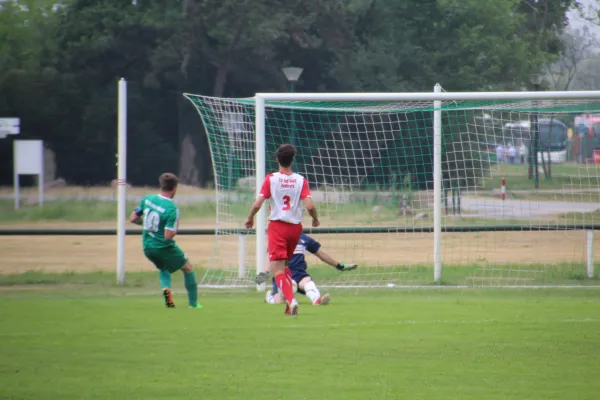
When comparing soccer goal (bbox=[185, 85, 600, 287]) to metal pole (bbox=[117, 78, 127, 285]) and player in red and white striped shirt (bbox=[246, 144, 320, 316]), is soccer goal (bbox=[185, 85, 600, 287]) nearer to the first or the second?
metal pole (bbox=[117, 78, 127, 285])

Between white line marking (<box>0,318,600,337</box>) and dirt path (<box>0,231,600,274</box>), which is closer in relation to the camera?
white line marking (<box>0,318,600,337</box>)

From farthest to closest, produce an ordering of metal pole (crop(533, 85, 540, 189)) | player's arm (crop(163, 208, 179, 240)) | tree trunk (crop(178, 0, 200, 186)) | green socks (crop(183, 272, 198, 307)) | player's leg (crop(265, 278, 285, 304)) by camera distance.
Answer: tree trunk (crop(178, 0, 200, 186))
metal pole (crop(533, 85, 540, 189))
player's leg (crop(265, 278, 285, 304))
green socks (crop(183, 272, 198, 307))
player's arm (crop(163, 208, 179, 240))

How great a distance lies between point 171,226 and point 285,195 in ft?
4.74

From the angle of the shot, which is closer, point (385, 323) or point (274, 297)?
point (385, 323)

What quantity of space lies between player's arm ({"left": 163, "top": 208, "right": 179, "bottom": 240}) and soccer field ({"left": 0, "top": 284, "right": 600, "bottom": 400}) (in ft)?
2.84

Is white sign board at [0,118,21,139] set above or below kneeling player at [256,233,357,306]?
above

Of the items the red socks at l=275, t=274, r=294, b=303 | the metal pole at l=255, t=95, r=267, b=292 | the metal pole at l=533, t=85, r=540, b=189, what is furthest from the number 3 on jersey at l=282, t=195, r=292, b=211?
the metal pole at l=533, t=85, r=540, b=189

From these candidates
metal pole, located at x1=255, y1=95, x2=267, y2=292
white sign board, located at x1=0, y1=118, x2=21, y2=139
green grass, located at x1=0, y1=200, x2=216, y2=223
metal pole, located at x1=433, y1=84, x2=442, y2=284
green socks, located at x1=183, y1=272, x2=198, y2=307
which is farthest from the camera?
green grass, located at x1=0, y1=200, x2=216, y2=223

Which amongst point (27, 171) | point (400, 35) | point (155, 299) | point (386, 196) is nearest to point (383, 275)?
point (386, 196)

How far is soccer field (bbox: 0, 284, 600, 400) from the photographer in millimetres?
7328

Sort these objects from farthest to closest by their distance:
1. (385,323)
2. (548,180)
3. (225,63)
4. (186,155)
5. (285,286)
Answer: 1. (186,155)
2. (225,63)
3. (548,180)
4. (285,286)
5. (385,323)

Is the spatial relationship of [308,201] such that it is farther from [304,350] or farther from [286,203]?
[304,350]

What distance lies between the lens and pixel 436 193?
1608 cm

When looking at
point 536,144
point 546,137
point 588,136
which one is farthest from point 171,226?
point 588,136
